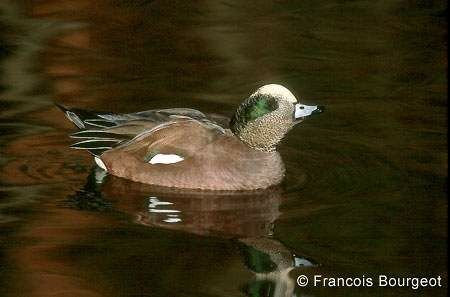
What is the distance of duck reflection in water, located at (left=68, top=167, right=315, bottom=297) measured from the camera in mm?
8055

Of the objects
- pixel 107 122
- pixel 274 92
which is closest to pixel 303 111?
pixel 274 92

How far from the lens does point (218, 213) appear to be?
886 centimetres

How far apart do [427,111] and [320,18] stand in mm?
2576

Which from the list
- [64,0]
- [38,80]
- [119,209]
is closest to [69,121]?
[38,80]

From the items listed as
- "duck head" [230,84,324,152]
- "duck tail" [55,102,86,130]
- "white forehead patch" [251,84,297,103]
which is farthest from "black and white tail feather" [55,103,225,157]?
"white forehead patch" [251,84,297,103]

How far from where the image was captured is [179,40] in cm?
1239

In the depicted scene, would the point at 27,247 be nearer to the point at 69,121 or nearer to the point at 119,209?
the point at 119,209

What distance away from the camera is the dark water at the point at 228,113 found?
803cm

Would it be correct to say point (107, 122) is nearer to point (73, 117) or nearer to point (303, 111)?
point (73, 117)

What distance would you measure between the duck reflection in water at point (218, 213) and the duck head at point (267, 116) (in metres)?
0.34

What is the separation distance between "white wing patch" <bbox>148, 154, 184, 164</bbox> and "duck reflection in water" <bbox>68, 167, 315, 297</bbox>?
171 mm

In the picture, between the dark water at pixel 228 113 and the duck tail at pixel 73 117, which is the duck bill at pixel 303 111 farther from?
the duck tail at pixel 73 117

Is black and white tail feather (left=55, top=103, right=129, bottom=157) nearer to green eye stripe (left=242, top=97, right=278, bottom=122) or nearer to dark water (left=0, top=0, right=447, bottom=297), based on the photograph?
dark water (left=0, top=0, right=447, bottom=297)

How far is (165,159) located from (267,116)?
697mm
